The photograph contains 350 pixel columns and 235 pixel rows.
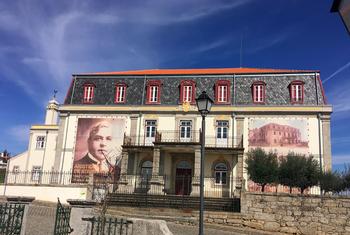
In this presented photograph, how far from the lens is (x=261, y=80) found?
2794 cm

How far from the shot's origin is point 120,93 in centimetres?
Result: 2966

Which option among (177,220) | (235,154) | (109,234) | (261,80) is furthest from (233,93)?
(109,234)

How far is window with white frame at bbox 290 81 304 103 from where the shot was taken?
2678 cm

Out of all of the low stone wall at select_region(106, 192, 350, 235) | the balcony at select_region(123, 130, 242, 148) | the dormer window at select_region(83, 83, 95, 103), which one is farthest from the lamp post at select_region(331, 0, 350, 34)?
the dormer window at select_region(83, 83, 95, 103)

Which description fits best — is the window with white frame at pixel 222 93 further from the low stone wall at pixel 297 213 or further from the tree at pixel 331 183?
the low stone wall at pixel 297 213

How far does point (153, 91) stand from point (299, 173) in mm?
12989

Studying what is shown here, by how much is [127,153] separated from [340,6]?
25099 mm

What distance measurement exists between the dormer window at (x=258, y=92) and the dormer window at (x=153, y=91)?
7465 millimetres

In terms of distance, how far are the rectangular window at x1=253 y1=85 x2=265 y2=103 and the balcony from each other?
336 centimetres

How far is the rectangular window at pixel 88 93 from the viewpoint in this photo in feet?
97.7

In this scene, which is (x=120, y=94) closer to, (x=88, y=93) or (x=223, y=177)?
(x=88, y=93)

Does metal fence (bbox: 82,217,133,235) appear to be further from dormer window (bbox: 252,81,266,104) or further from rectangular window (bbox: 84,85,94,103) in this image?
rectangular window (bbox: 84,85,94,103)

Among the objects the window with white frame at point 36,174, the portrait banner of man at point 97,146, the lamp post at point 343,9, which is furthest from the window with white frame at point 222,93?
the lamp post at point 343,9

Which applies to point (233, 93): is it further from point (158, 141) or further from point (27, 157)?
point (27, 157)
